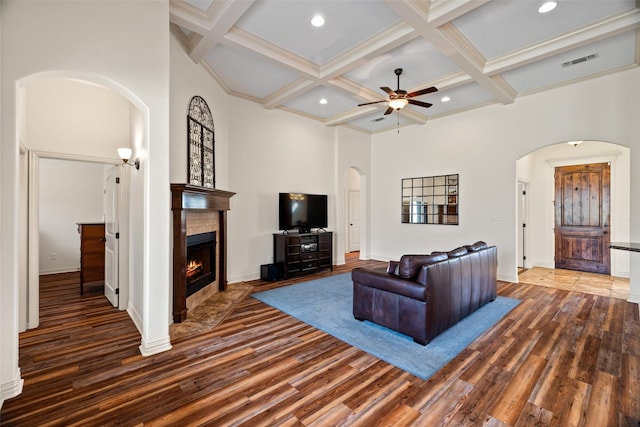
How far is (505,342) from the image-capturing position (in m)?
3.04

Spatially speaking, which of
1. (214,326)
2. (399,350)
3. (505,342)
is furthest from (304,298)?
(505,342)

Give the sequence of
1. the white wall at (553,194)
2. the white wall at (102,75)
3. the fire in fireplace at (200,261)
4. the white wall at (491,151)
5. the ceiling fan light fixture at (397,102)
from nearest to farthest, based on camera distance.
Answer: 1. the white wall at (102,75)
2. the fire in fireplace at (200,261)
3. the ceiling fan light fixture at (397,102)
4. the white wall at (491,151)
5. the white wall at (553,194)

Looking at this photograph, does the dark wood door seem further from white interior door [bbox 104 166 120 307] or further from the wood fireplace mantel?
white interior door [bbox 104 166 120 307]

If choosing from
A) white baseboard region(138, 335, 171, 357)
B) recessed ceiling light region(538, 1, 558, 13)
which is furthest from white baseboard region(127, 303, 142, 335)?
recessed ceiling light region(538, 1, 558, 13)

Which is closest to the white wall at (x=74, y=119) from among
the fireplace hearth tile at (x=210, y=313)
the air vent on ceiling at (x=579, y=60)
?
the fireplace hearth tile at (x=210, y=313)

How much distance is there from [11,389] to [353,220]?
8.36m

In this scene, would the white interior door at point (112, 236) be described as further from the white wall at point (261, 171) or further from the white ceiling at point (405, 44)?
the white ceiling at point (405, 44)

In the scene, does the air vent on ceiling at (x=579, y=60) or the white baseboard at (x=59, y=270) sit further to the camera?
the white baseboard at (x=59, y=270)

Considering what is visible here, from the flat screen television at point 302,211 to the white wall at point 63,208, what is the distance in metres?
4.35

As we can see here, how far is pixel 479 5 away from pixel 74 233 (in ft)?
27.0

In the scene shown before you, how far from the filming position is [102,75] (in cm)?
247

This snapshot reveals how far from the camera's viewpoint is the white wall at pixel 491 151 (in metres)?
4.52

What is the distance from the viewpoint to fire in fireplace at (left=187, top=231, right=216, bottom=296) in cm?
399

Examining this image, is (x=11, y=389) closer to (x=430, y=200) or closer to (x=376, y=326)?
(x=376, y=326)
